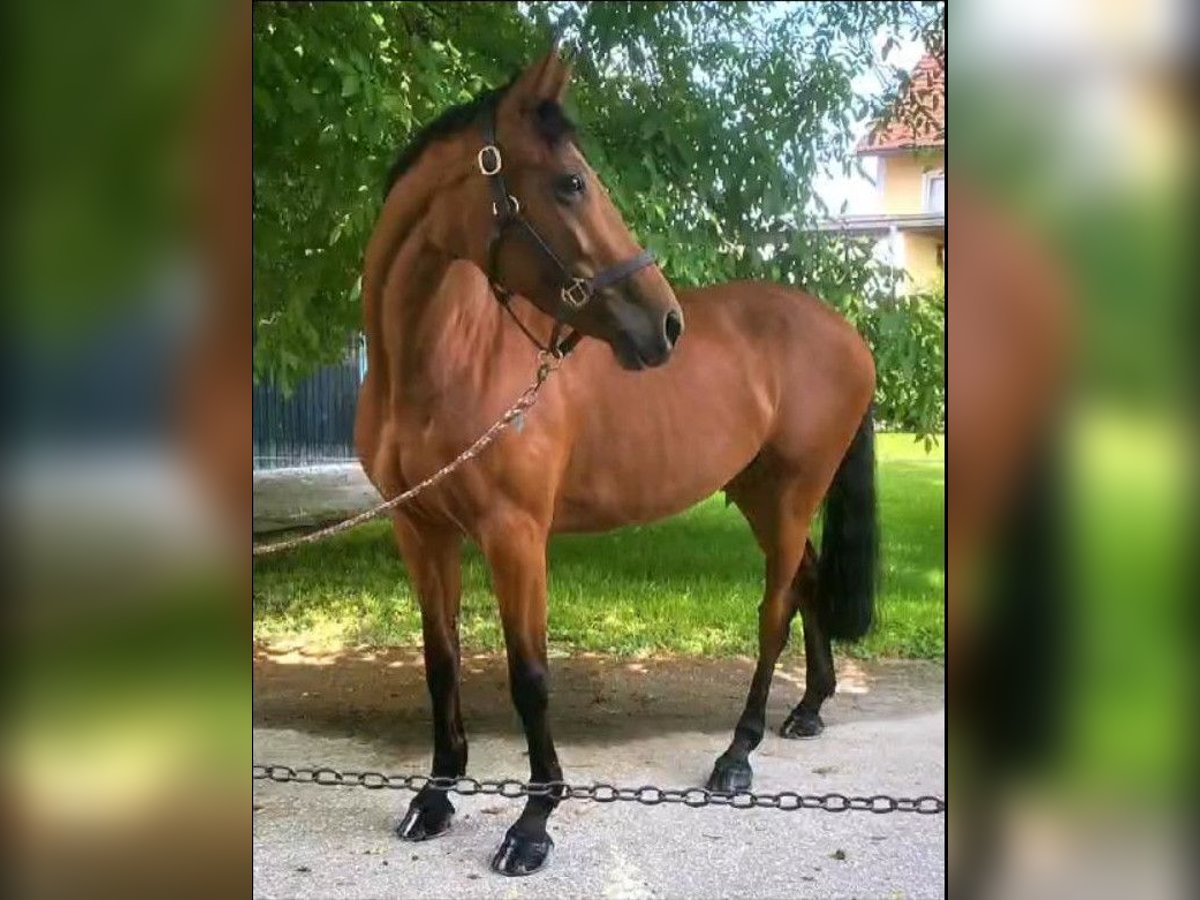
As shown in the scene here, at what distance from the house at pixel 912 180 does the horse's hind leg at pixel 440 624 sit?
1.16 m

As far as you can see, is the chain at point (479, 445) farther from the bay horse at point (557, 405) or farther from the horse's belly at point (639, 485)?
the horse's belly at point (639, 485)

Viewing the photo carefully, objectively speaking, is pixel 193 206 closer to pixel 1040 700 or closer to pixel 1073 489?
pixel 1073 489

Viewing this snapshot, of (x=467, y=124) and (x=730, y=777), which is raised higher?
(x=467, y=124)

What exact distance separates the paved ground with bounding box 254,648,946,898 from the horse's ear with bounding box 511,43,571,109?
4.04 feet

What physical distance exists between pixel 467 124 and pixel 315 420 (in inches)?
28.6

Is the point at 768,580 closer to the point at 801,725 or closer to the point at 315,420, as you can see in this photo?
the point at 801,725

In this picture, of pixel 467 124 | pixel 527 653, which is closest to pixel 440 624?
pixel 527 653

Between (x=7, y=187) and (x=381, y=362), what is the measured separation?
778mm

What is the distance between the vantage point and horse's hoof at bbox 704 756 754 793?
6.94 feet

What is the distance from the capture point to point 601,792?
210cm

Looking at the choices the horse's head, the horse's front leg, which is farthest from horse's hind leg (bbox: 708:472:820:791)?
the horse's head

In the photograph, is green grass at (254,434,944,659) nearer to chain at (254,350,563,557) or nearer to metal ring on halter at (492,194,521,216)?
chain at (254,350,563,557)

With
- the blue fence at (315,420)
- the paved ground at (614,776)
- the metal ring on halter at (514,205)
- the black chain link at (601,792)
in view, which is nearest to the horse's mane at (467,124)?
the metal ring on halter at (514,205)

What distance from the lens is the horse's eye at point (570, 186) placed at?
6.13 ft
